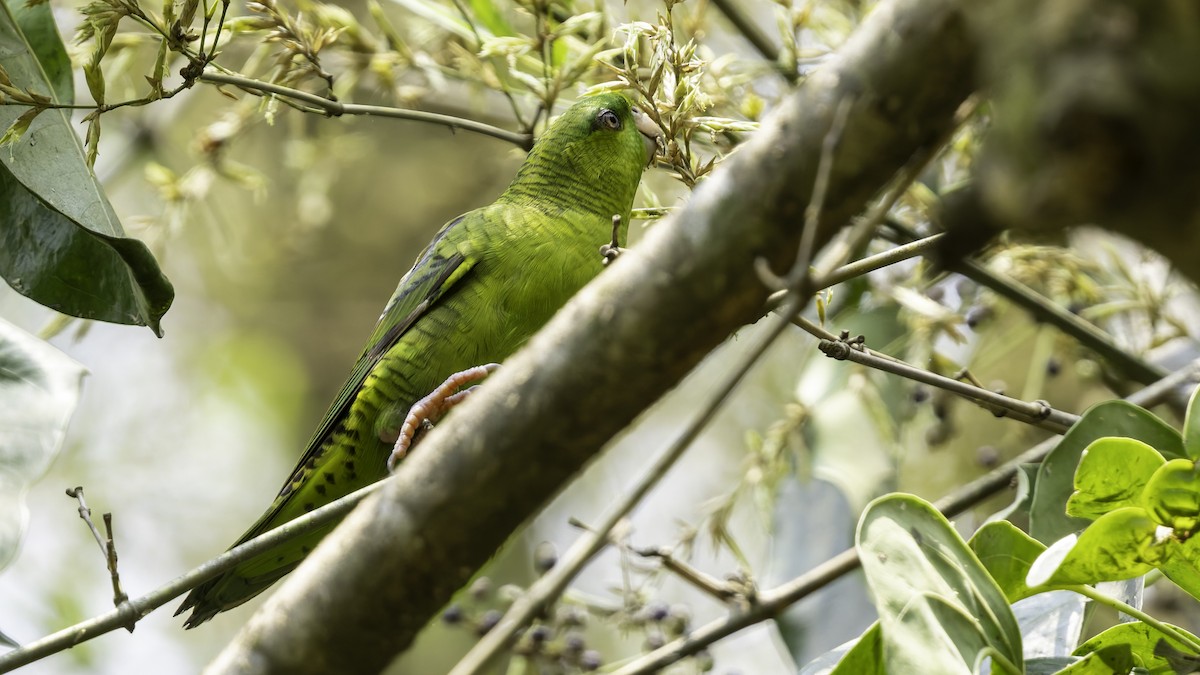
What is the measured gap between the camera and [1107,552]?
4.61 feet

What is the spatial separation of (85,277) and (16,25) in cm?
59

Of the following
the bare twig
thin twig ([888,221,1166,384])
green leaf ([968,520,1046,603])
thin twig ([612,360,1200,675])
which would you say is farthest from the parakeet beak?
the bare twig

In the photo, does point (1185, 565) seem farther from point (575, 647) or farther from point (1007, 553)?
point (575, 647)

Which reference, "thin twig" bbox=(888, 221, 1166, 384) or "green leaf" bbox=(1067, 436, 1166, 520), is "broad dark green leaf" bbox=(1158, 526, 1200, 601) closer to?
"green leaf" bbox=(1067, 436, 1166, 520)

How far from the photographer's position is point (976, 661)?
132 centimetres

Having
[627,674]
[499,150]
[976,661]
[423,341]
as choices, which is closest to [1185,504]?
[976,661]

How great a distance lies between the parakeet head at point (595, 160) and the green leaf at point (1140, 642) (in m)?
1.69

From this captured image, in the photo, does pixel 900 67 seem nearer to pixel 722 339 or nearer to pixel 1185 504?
pixel 722 339

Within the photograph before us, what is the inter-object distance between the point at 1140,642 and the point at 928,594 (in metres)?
0.44

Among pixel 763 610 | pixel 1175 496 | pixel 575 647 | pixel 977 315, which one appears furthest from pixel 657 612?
pixel 1175 496

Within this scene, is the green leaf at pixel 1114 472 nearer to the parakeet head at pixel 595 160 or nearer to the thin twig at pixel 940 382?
the thin twig at pixel 940 382

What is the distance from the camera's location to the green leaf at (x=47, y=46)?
87.7 inches

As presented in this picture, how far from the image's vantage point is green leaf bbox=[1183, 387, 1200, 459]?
4.87 feet

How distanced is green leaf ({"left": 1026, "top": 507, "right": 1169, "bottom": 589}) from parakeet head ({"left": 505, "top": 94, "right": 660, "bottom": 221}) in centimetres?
169
